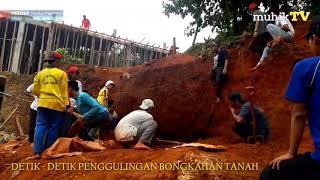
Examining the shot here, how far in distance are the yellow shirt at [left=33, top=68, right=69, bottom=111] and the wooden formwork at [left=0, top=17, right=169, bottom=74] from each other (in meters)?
10.7

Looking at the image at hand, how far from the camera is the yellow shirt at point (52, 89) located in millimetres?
6426

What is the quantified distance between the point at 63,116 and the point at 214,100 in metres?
4.36

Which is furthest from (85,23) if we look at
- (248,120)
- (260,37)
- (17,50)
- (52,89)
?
(248,120)

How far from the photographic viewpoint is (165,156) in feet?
17.8

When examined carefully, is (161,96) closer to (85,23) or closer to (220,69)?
(220,69)

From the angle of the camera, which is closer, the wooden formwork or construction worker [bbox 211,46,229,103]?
construction worker [bbox 211,46,229,103]

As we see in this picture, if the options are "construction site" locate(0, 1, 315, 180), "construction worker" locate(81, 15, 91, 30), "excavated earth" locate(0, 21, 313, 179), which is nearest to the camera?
"construction site" locate(0, 1, 315, 180)

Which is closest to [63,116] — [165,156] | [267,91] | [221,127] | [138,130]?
[138,130]

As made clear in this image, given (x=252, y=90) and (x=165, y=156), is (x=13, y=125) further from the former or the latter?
(x=165, y=156)

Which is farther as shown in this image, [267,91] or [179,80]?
[179,80]

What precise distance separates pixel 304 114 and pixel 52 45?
15494mm

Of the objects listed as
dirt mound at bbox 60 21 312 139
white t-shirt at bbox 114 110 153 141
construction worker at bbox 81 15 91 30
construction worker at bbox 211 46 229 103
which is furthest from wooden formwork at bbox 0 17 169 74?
white t-shirt at bbox 114 110 153 141

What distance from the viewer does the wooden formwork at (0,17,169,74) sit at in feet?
Result: 56.0

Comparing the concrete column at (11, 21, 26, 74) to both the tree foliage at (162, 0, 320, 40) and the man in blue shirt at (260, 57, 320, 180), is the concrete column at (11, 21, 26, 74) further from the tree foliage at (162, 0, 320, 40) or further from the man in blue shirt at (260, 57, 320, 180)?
the man in blue shirt at (260, 57, 320, 180)
